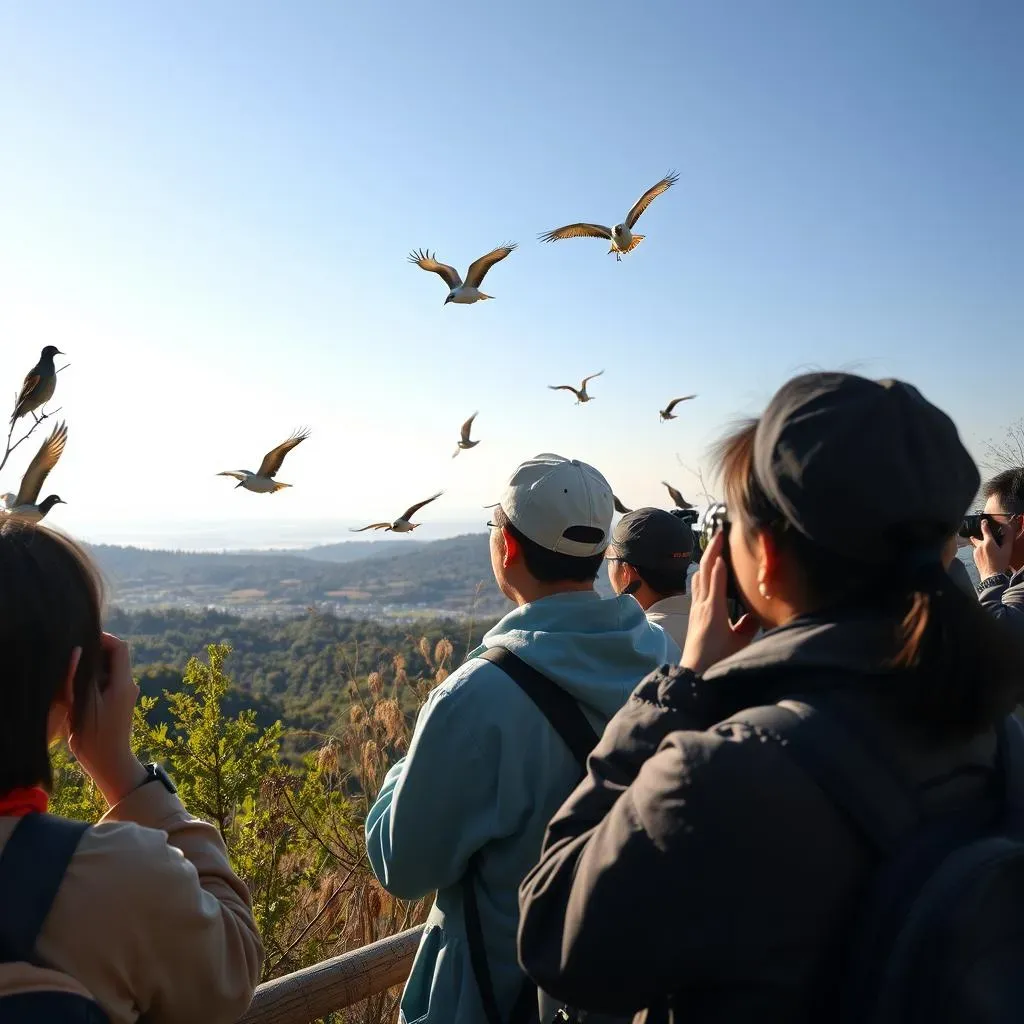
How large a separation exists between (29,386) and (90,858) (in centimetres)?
370

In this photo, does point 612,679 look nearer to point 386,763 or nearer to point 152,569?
point 386,763

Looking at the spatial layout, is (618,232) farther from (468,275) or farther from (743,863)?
(743,863)

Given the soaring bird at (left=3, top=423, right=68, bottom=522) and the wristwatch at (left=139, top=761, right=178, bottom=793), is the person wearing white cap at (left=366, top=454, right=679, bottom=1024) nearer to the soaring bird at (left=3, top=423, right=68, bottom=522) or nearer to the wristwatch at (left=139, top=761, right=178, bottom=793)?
the wristwatch at (left=139, top=761, right=178, bottom=793)

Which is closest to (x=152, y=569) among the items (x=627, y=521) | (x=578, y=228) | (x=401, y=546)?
(x=401, y=546)

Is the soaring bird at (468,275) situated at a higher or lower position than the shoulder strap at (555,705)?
higher

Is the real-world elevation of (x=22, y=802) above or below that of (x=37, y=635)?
below

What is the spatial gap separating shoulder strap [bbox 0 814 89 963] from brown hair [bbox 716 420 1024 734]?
3.54 ft

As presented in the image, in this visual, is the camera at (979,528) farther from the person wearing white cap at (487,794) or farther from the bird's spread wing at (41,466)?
the bird's spread wing at (41,466)

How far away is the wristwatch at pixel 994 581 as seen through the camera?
3498 millimetres

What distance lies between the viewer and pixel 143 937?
1209 millimetres

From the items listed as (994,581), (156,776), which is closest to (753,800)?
(156,776)

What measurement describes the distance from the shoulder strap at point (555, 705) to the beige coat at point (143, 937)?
71cm

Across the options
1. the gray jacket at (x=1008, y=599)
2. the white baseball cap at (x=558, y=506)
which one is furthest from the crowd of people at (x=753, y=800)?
the gray jacket at (x=1008, y=599)

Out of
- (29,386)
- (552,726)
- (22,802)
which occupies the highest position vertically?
(29,386)
